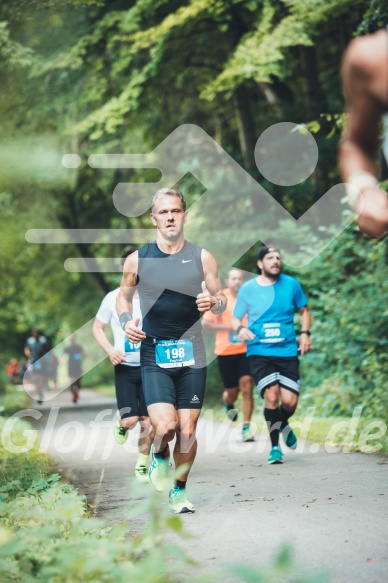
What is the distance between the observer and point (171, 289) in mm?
7098

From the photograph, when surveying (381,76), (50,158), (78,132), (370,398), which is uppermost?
(381,76)

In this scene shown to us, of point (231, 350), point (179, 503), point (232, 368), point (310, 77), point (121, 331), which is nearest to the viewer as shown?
point (179, 503)

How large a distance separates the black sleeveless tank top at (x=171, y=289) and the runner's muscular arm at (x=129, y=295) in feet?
0.34

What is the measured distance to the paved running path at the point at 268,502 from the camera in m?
5.20

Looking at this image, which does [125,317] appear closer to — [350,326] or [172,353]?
[172,353]

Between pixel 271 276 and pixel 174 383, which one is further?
pixel 271 276

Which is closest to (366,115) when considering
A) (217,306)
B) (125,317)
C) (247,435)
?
(217,306)

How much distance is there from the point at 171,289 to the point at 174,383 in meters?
0.67

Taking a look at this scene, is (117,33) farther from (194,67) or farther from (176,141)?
(176,141)

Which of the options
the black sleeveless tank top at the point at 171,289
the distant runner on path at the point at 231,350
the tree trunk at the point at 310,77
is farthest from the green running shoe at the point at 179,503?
the tree trunk at the point at 310,77

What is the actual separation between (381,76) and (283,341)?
22.3ft

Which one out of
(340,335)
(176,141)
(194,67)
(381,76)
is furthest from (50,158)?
(176,141)

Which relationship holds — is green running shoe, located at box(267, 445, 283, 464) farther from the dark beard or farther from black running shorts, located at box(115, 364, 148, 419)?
the dark beard

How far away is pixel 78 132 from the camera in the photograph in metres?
18.2
